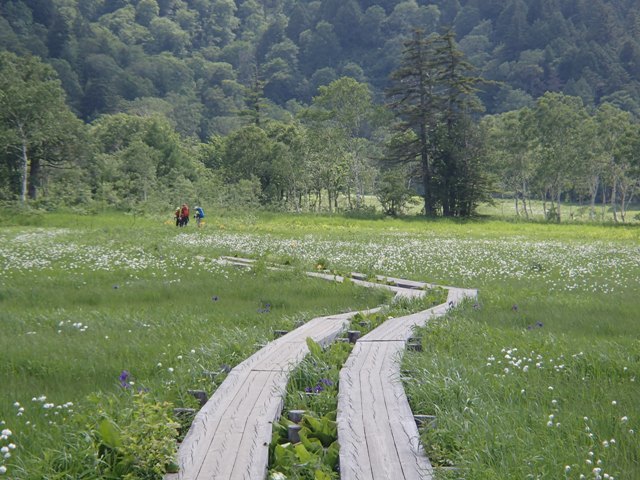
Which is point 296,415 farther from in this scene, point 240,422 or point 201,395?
point 201,395

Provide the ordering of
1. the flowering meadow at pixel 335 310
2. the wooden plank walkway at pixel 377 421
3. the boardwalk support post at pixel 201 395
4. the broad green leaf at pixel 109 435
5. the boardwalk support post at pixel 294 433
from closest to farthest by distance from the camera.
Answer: the wooden plank walkway at pixel 377 421 → the broad green leaf at pixel 109 435 → the flowering meadow at pixel 335 310 → the boardwalk support post at pixel 294 433 → the boardwalk support post at pixel 201 395

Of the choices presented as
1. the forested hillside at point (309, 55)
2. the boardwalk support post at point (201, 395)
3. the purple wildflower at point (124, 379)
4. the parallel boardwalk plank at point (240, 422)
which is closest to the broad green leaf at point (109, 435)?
the parallel boardwalk plank at point (240, 422)

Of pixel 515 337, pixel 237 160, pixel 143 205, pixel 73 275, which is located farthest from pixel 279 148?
pixel 515 337

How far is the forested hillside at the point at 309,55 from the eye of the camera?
12744 centimetres

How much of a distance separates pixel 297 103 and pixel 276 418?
526 ft

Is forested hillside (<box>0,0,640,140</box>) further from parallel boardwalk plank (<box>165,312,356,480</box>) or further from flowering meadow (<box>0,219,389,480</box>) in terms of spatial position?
parallel boardwalk plank (<box>165,312,356,480</box>)

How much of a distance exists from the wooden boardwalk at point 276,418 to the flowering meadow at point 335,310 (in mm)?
259

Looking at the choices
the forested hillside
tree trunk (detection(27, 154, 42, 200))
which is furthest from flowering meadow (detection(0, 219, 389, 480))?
the forested hillside

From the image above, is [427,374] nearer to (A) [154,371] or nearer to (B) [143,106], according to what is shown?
(A) [154,371]

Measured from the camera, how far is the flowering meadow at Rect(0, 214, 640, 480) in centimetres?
484

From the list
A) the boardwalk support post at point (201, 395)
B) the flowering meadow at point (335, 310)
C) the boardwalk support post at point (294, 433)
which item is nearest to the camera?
the flowering meadow at point (335, 310)

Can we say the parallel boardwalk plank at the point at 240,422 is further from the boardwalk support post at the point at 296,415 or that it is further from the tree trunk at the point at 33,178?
the tree trunk at the point at 33,178

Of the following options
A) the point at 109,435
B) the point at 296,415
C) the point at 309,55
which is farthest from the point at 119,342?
the point at 309,55

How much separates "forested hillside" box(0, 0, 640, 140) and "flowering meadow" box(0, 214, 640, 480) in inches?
2861
